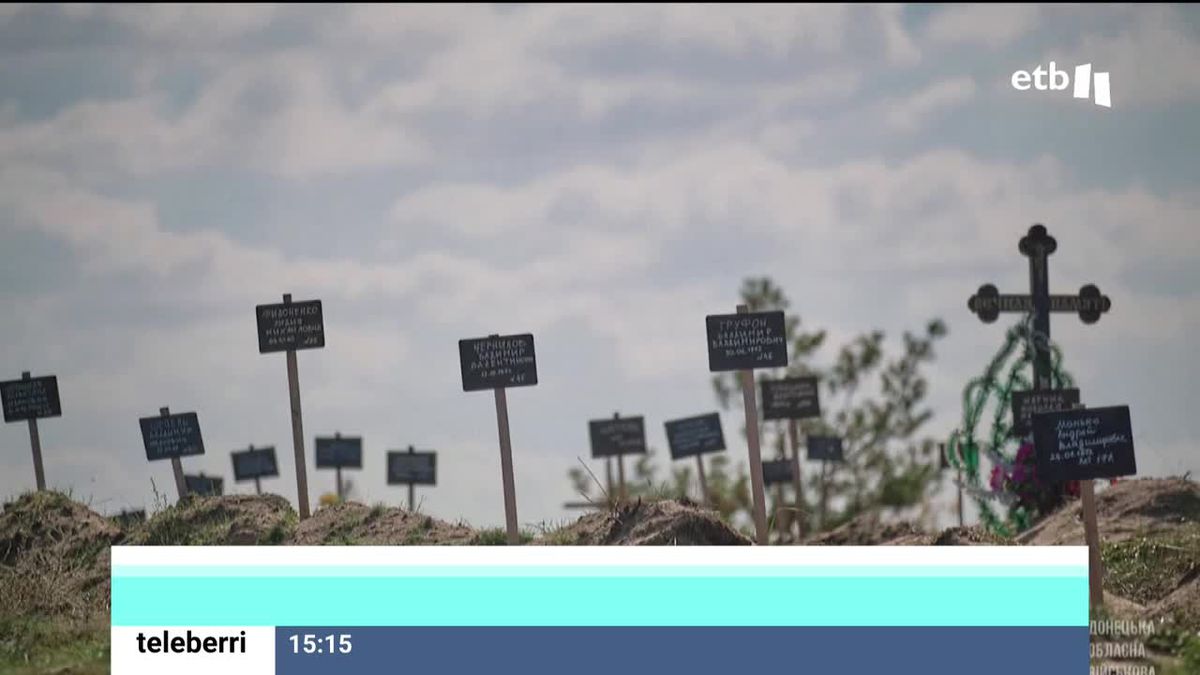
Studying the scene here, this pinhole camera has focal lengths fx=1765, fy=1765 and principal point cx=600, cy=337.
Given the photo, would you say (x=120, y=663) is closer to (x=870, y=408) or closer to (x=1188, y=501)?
(x=1188, y=501)

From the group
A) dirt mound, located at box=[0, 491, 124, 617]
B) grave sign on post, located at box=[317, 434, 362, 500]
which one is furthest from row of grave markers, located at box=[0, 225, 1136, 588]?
grave sign on post, located at box=[317, 434, 362, 500]

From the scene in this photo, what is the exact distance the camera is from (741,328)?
16.7 meters

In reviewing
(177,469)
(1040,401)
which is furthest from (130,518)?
(1040,401)

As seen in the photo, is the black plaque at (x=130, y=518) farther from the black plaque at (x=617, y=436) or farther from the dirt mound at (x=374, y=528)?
the black plaque at (x=617, y=436)

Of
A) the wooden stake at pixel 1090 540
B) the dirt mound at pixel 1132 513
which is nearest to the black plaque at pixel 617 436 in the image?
the dirt mound at pixel 1132 513

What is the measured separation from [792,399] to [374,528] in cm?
837

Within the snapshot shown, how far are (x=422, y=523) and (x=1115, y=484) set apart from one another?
31.3 ft

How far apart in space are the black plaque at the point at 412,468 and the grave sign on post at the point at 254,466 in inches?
76.0

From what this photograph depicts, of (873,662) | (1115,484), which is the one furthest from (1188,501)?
(873,662)

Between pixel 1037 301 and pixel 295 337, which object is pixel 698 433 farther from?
pixel 295 337

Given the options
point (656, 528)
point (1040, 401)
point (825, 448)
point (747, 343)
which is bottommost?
point (825, 448)

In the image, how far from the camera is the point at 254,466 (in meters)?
27.5

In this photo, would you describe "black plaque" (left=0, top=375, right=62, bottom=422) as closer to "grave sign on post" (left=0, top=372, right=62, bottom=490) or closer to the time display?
"grave sign on post" (left=0, top=372, right=62, bottom=490)

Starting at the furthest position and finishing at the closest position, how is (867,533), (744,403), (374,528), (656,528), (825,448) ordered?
(825,448) → (867,533) → (374,528) → (744,403) → (656,528)
